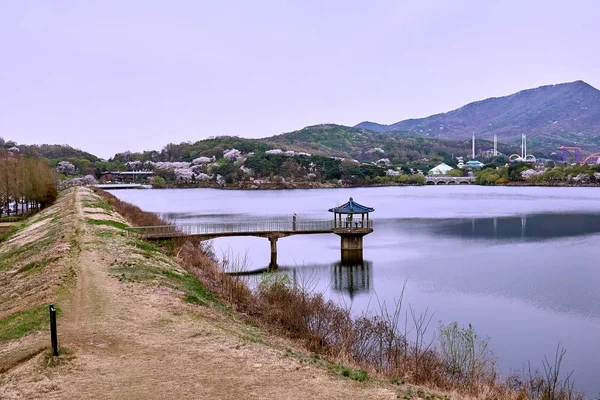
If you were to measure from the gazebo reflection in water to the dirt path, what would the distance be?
1125 cm

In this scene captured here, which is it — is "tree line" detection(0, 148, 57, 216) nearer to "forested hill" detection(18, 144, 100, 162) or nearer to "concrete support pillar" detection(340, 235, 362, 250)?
"concrete support pillar" detection(340, 235, 362, 250)

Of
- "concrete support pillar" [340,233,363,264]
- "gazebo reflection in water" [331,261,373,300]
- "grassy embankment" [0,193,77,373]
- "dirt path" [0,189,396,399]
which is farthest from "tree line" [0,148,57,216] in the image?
"dirt path" [0,189,396,399]

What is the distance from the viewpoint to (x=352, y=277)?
26359 millimetres

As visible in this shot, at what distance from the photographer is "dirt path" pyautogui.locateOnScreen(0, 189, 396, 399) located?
8180 mm

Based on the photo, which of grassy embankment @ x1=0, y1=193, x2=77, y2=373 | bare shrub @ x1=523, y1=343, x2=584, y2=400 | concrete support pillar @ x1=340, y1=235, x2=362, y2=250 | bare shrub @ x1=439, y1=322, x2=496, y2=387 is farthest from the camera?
concrete support pillar @ x1=340, y1=235, x2=362, y2=250

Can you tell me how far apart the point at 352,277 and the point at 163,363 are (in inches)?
705

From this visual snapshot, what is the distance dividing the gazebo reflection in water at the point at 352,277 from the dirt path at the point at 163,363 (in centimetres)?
1125

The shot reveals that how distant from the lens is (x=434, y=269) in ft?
92.8

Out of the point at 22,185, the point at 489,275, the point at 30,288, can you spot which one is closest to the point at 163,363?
the point at 30,288

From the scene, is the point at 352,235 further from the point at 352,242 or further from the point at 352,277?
the point at 352,277

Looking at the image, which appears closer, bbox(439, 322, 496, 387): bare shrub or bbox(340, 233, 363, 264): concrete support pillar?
bbox(439, 322, 496, 387): bare shrub

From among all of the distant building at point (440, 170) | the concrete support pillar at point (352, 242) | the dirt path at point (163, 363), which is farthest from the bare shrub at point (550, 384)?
the distant building at point (440, 170)

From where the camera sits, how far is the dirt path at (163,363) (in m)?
8.18

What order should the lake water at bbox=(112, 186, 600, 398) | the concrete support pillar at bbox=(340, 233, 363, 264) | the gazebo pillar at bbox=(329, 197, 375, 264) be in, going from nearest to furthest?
1. the lake water at bbox=(112, 186, 600, 398)
2. the gazebo pillar at bbox=(329, 197, 375, 264)
3. the concrete support pillar at bbox=(340, 233, 363, 264)
